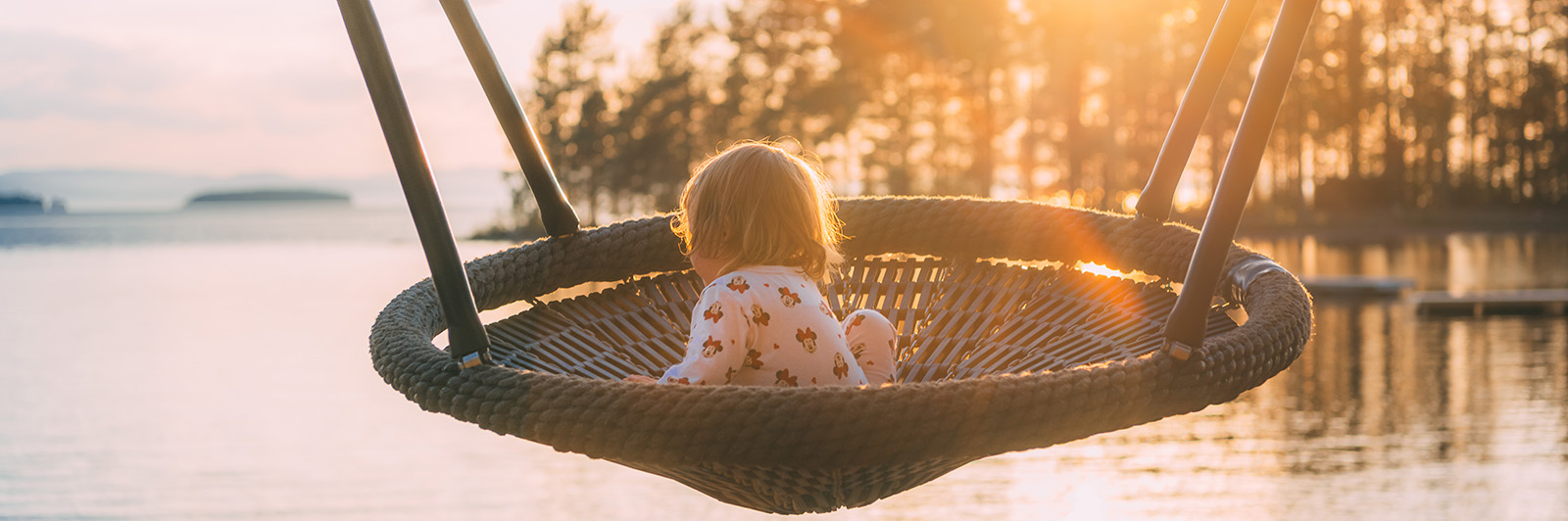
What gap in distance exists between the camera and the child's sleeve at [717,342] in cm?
134

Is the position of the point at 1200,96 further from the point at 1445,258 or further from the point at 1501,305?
the point at 1445,258

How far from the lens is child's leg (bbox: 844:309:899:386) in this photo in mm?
1563

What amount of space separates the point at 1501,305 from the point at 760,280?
1039 centimetres

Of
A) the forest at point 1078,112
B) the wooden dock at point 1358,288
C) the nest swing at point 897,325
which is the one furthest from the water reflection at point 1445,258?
the nest swing at point 897,325

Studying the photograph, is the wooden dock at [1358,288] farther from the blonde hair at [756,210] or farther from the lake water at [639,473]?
the blonde hair at [756,210]

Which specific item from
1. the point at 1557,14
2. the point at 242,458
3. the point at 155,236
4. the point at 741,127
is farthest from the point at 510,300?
the point at 155,236

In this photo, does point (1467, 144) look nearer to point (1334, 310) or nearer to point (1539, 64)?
point (1539, 64)

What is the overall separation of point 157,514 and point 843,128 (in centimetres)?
1800

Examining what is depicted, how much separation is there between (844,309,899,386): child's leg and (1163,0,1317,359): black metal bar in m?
0.52

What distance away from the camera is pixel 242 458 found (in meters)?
5.91

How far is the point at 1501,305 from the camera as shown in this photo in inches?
384

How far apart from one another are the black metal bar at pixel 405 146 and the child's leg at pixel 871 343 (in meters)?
0.62

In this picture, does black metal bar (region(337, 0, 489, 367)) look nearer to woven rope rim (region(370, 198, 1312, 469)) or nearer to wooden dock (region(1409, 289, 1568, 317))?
woven rope rim (region(370, 198, 1312, 469))

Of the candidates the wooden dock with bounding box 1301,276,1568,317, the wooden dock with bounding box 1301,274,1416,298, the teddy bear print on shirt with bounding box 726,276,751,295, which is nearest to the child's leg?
the teddy bear print on shirt with bounding box 726,276,751,295
